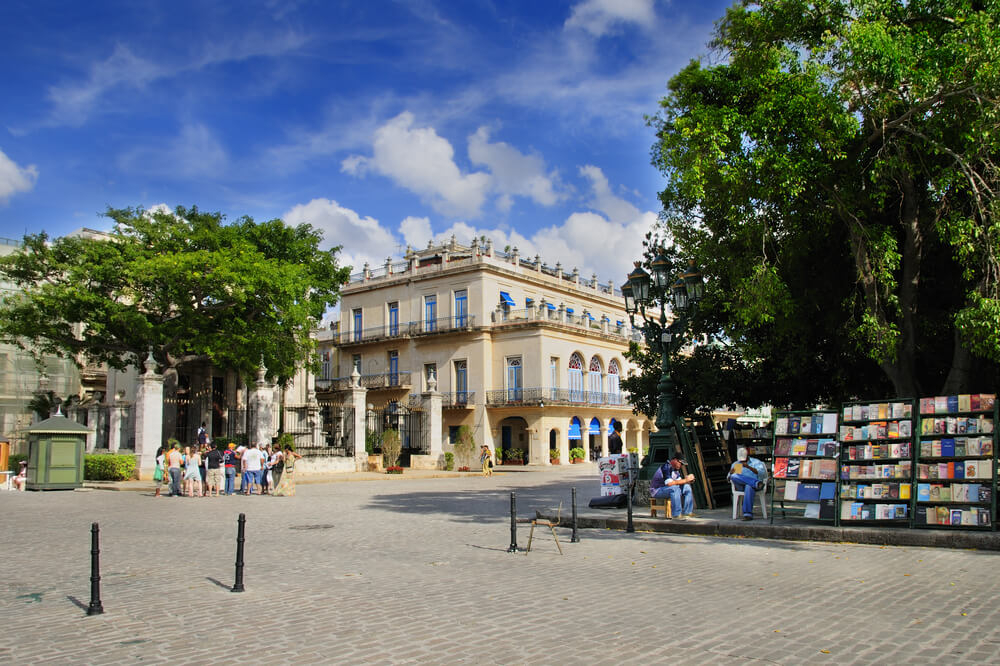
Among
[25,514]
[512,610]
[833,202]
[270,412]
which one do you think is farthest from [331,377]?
[512,610]

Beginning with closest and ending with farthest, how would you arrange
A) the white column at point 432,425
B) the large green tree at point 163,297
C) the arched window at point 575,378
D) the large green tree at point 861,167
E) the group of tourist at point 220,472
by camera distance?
the large green tree at point 861,167 < the group of tourist at point 220,472 < the large green tree at point 163,297 < the white column at point 432,425 < the arched window at point 575,378

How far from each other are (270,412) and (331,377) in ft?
77.6

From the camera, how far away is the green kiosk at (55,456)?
74.2 feet

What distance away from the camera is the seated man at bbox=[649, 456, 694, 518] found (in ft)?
44.2

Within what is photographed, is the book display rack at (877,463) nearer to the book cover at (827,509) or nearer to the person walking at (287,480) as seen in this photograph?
the book cover at (827,509)

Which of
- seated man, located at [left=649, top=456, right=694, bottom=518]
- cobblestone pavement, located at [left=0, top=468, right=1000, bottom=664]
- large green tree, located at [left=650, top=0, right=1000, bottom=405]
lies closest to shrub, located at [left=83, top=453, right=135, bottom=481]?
cobblestone pavement, located at [left=0, top=468, right=1000, bottom=664]

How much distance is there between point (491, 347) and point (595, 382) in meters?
7.12

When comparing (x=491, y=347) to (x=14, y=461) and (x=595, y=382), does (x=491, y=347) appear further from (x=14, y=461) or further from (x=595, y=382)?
(x=14, y=461)

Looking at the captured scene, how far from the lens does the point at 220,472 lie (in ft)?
71.3

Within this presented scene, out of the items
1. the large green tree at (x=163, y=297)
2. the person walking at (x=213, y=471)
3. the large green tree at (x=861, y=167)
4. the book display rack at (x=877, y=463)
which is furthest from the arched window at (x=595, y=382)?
the book display rack at (x=877, y=463)

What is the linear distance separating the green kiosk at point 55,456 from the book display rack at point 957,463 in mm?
21474

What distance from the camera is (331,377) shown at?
172 ft

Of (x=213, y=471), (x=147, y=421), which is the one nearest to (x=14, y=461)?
(x=147, y=421)

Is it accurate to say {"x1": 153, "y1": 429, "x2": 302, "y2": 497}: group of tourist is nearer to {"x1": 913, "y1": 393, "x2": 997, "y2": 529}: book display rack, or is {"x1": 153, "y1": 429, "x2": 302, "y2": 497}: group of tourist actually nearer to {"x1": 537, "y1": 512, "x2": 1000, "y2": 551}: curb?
{"x1": 537, "y1": 512, "x2": 1000, "y2": 551}: curb
